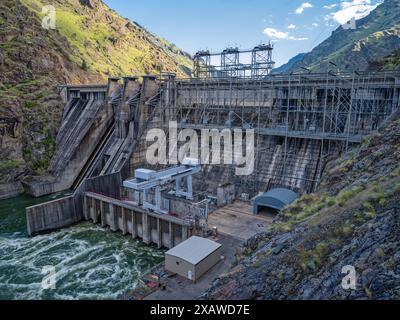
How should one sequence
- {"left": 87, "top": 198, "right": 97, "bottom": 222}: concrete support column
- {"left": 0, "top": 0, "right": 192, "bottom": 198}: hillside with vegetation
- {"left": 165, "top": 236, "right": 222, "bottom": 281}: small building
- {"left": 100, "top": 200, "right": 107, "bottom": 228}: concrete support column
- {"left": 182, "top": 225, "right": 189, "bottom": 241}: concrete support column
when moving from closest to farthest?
{"left": 165, "top": 236, "right": 222, "bottom": 281}: small building, {"left": 182, "top": 225, "right": 189, "bottom": 241}: concrete support column, {"left": 100, "top": 200, "right": 107, "bottom": 228}: concrete support column, {"left": 87, "top": 198, "right": 97, "bottom": 222}: concrete support column, {"left": 0, "top": 0, "right": 192, "bottom": 198}: hillside with vegetation

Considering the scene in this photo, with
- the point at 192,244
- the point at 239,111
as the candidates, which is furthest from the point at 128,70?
the point at 192,244

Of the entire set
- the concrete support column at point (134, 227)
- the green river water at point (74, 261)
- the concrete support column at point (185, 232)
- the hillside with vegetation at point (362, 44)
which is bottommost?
the green river water at point (74, 261)

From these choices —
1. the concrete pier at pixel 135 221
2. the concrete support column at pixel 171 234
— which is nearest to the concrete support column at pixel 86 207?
the concrete pier at pixel 135 221

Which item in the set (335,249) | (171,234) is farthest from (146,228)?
(335,249)

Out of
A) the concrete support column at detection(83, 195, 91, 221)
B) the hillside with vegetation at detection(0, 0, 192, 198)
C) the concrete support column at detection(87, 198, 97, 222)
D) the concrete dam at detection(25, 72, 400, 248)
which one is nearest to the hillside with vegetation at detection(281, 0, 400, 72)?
the concrete dam at detection(25, 72, 400, 248)

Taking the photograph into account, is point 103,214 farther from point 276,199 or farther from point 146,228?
point 276,199

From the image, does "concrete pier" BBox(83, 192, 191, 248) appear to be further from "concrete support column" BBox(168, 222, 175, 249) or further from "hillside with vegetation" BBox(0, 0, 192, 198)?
"hillside with vegetation" BBox(0, 0, 192, 198)

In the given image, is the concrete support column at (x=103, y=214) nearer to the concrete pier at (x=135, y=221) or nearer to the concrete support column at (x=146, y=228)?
the concrete pier at (x=135, y=221)
